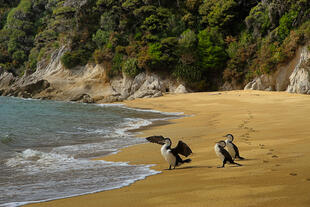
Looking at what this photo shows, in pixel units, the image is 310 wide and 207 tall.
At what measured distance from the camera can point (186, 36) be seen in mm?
35250

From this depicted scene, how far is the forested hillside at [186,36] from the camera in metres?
29.9

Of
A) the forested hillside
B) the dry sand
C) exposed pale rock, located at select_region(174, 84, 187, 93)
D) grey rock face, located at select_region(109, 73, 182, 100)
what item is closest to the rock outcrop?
the forested hillside

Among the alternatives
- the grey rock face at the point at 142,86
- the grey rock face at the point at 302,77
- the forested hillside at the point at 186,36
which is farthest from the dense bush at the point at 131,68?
the grey rock face at the point at 302,77

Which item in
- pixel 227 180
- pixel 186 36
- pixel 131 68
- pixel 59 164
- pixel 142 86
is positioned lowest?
pixel 59 164

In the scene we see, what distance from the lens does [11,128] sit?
523 inches

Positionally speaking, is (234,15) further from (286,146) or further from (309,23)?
(286,146)

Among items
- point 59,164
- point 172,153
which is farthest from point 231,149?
point 59,164

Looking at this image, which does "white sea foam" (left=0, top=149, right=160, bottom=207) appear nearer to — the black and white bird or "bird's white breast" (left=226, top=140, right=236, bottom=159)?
the black and white bird

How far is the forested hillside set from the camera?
98.1 ft

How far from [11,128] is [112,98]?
19.4m

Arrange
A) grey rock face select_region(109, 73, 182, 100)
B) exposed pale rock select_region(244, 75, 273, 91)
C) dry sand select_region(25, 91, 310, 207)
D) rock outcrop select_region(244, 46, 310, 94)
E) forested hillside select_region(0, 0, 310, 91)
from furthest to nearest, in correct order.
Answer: grey rock face select_region(109, 73, 182, 100) < forested hillside select_region(0, 0, 310, 91) < exposed pale rock select_region(244, 75, 273, 91) < rock outcrop select_region(244, 46, 310, 94) < dry sand select_region(25, 91, 310, 207)

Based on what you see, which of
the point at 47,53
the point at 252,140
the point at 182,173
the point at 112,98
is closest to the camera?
the point at 182,173

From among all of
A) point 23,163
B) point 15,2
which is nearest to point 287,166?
point 23,163

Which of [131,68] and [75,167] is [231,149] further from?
[131,68]
